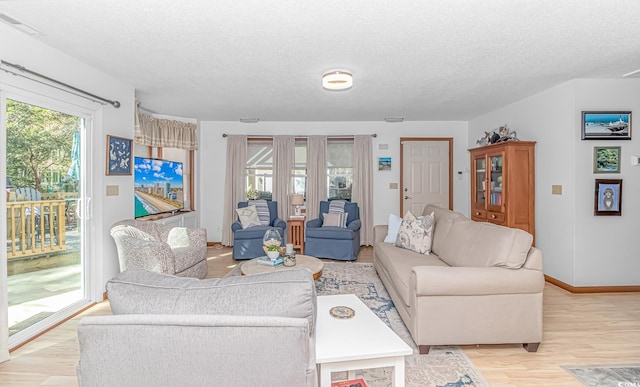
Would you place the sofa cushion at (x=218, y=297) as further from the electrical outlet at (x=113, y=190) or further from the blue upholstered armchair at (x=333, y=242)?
the blue upholstered armchair at (x=333, y=242)

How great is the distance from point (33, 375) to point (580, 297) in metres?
4.95

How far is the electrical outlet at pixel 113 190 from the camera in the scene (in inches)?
143

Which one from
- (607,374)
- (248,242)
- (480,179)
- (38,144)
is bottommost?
(607,374)

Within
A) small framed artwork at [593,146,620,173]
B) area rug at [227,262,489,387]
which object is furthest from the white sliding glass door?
small framed artwork at [593,146,620,173]

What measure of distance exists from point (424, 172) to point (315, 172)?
211 centimetres

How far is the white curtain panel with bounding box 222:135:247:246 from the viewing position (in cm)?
635

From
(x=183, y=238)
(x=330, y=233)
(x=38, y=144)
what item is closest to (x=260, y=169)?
(x=330, y=233)

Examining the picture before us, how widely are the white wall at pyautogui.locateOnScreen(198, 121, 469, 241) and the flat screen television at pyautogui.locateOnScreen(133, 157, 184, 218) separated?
73 centimetres

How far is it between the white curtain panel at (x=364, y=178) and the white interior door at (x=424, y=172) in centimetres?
64

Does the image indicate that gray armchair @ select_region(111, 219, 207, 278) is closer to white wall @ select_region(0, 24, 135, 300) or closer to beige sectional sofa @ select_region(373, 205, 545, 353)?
white wall @ select_region(0, 24, 135, 300)

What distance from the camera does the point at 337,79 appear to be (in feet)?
11.2

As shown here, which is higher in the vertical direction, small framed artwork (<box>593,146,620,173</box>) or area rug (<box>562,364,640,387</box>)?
small framed artwork (<box>593,146,620,173</box>)

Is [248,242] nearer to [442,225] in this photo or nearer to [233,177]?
[233,177]

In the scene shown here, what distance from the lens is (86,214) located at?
132 inches
